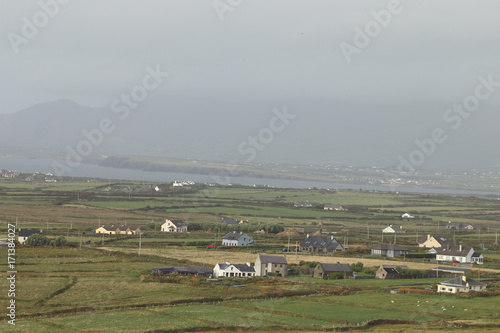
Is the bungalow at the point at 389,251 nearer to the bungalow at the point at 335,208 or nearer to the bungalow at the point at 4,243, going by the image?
the bungalow at the point at 4,243

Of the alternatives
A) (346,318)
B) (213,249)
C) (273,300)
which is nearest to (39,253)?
(213,249)

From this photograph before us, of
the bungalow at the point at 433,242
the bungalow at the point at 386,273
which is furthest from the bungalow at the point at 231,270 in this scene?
the bungalow at the point at 433,242

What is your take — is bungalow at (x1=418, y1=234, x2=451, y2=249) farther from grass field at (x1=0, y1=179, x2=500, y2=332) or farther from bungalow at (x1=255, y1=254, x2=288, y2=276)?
bungalow at (x1=255, y1=254, x2=288, y2=276)

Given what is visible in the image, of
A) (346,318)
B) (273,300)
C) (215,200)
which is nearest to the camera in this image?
(346,318)

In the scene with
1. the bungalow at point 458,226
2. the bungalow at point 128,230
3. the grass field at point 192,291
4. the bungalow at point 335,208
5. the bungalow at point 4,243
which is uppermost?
the bungalow at point 335,208

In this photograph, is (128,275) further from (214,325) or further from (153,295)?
(214,325)

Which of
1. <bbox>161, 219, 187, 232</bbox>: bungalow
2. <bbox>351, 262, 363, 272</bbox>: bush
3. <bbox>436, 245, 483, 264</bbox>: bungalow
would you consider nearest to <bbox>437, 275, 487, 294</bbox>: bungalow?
<bbox>351, 262, 363, 272</bbox>: bush
